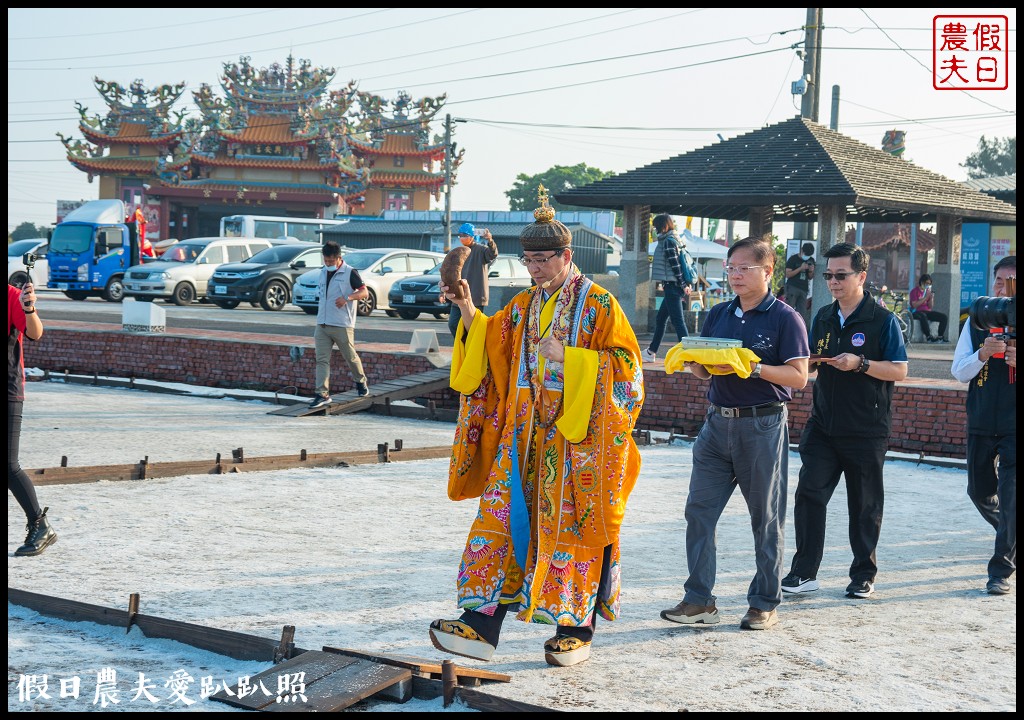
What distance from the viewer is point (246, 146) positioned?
5069cm

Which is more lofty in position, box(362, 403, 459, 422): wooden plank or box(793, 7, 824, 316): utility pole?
box(793, 7, 824, 316): utility pole

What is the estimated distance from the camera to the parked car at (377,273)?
77.0ft

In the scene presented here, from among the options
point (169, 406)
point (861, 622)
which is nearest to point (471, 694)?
point (861, 622)

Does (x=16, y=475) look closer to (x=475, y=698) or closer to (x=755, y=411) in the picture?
(x=475, y=698)

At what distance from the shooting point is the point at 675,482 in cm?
884

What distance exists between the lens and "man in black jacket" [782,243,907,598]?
5688 millimetres

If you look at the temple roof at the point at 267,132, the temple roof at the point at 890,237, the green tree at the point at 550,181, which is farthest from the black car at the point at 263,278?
the green tree at the point at 550,181

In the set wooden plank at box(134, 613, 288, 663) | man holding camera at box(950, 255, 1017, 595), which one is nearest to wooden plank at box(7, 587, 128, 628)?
wooden plank at box(134, 613, 288, 663)

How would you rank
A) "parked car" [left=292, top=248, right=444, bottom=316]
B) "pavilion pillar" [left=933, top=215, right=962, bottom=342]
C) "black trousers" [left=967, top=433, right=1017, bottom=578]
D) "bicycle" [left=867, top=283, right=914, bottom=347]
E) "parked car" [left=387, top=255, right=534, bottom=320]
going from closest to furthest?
"black trousers" [left=967, top=433, right=1017, bottom=578], "bicycle" [left=867, top=283, right=914, bottom=347], "pavilion pillar" [left=933, top=215, right=962, bottom=342], "parked car" [left=387, top=255, right=534, bottom=320], "parked car" [left=292, top=248, right=444, bottom=316]

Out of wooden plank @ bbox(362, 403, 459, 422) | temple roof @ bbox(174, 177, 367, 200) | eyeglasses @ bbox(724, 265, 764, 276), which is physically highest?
temple roof @ bbox(174, 177, 367, 200)

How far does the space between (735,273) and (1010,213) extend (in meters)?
18.6

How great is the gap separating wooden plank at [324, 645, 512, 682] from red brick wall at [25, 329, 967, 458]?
7011mm

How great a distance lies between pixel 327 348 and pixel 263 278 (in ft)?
44.8

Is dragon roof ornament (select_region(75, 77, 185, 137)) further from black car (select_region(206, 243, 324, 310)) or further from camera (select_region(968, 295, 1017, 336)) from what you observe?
camera (select_region(968, 295, 1017, 336))
